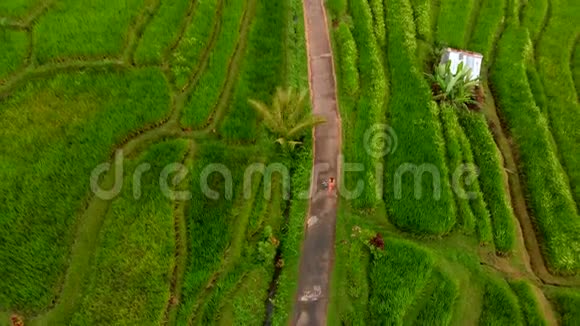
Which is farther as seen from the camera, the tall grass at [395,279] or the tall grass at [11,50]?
the tall grass at [11,50]

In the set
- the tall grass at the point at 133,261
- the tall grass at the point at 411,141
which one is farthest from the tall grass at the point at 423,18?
the tall grass at the point at 133,261

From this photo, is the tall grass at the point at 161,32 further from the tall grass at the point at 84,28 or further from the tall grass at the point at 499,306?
the tall grass at the point at 499,306

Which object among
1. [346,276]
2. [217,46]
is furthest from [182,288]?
[217,46]

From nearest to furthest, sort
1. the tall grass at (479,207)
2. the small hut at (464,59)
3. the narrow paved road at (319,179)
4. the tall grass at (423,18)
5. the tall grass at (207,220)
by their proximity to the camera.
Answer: the tall grass at (207,220)
the narrow paved road at (319,179)
the tall grass at (479,207)
the small hut at (464,59)
the tall grass at (423,18)

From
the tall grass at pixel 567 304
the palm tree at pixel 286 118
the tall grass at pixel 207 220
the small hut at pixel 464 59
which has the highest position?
the small hut at pixel 464 59

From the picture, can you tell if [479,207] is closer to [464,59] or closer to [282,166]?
[464,59]

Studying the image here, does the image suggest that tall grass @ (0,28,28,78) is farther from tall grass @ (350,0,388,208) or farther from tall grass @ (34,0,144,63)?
tall grass @ (350,0,388,208)

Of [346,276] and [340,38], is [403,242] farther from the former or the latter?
[340,38]
